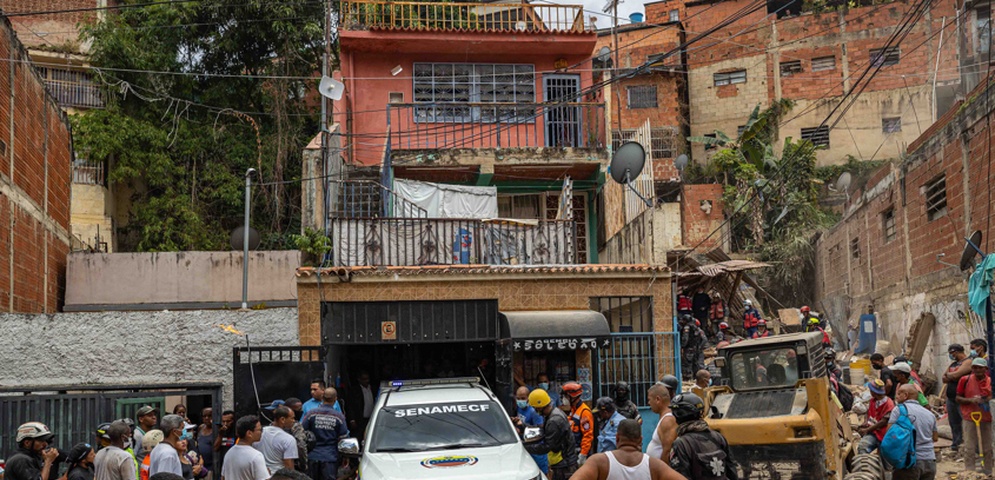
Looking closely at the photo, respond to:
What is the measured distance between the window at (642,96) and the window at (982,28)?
1681 centimetres

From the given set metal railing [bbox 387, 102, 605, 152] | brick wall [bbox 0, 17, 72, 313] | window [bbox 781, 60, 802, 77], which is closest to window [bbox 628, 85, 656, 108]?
window [bbox 781, 60, 802, 77]

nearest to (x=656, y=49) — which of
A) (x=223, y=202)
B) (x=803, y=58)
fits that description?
(x=803, y=58)

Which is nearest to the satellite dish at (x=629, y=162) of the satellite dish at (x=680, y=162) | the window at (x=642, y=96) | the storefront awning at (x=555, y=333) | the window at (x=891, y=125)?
the storefront awning at (x=555, y=333)

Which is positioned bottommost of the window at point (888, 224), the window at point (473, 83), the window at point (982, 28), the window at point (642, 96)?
the window at point (888, 224)

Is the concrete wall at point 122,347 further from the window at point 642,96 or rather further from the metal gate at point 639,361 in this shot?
the window at point 642,96

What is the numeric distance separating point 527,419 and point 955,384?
640 cm

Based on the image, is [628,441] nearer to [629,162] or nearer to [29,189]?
[629,162]

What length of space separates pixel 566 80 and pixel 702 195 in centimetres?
1402

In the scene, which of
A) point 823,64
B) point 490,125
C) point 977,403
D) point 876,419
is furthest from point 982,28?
point 823,64

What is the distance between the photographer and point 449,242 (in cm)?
1669

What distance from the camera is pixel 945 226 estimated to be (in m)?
16.7

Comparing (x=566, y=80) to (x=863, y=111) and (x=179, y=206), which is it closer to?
(x=179, y=206)

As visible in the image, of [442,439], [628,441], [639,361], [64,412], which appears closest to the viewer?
[628,441]

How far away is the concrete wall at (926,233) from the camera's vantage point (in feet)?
49.2
